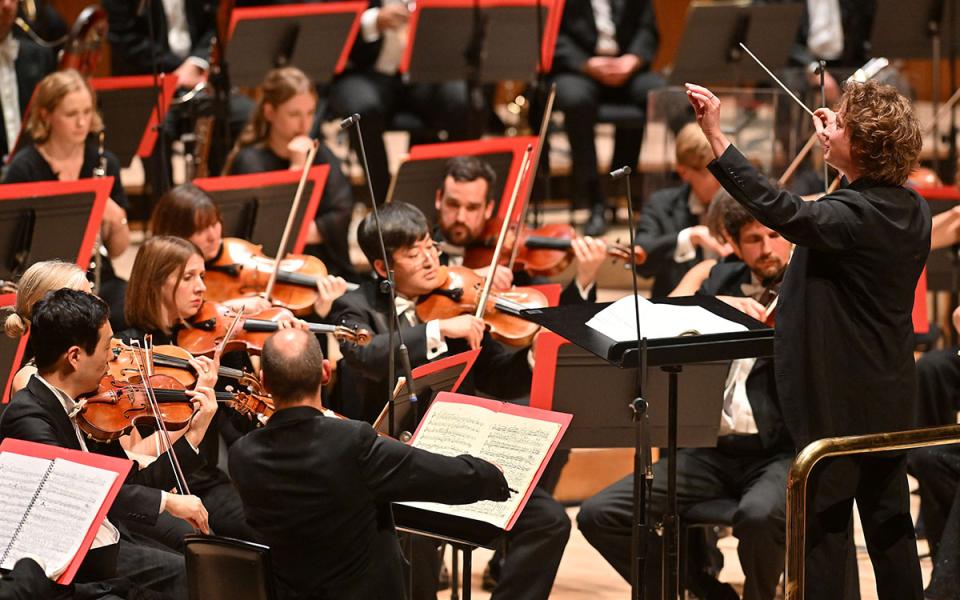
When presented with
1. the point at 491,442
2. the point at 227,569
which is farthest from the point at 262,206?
the point at 227,569

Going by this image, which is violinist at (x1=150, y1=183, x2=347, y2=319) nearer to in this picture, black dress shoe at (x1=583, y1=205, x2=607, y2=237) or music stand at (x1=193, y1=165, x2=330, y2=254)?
music stand at (x1=193, y1=165, x2=330, y2=254)

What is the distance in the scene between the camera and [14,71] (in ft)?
20.1

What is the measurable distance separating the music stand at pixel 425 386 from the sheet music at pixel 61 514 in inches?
28.1

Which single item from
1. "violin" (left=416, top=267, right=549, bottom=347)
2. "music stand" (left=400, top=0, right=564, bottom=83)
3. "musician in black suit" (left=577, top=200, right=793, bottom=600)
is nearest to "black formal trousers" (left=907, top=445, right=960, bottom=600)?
"musician in black suit" (left=577, top=200, right=793, bottom=600)

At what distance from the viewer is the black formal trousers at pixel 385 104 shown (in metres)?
6.46

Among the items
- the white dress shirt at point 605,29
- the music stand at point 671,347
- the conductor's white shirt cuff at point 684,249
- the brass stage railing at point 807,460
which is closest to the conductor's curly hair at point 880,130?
the music stand at point 671,347

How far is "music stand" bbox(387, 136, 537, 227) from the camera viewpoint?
482 centimetres

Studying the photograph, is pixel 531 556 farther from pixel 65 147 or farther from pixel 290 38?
pixel 290 38

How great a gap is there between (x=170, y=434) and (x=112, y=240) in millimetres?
1707

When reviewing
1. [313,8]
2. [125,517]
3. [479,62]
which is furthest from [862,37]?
[125,517]

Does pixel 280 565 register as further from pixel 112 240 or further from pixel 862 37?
pixel 862 37

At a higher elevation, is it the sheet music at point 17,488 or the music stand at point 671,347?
the music stand at point 671,347

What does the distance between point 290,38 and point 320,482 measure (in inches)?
143

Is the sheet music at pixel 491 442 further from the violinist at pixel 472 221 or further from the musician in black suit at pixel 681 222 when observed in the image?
the musician in black suit at pixel 681 222
